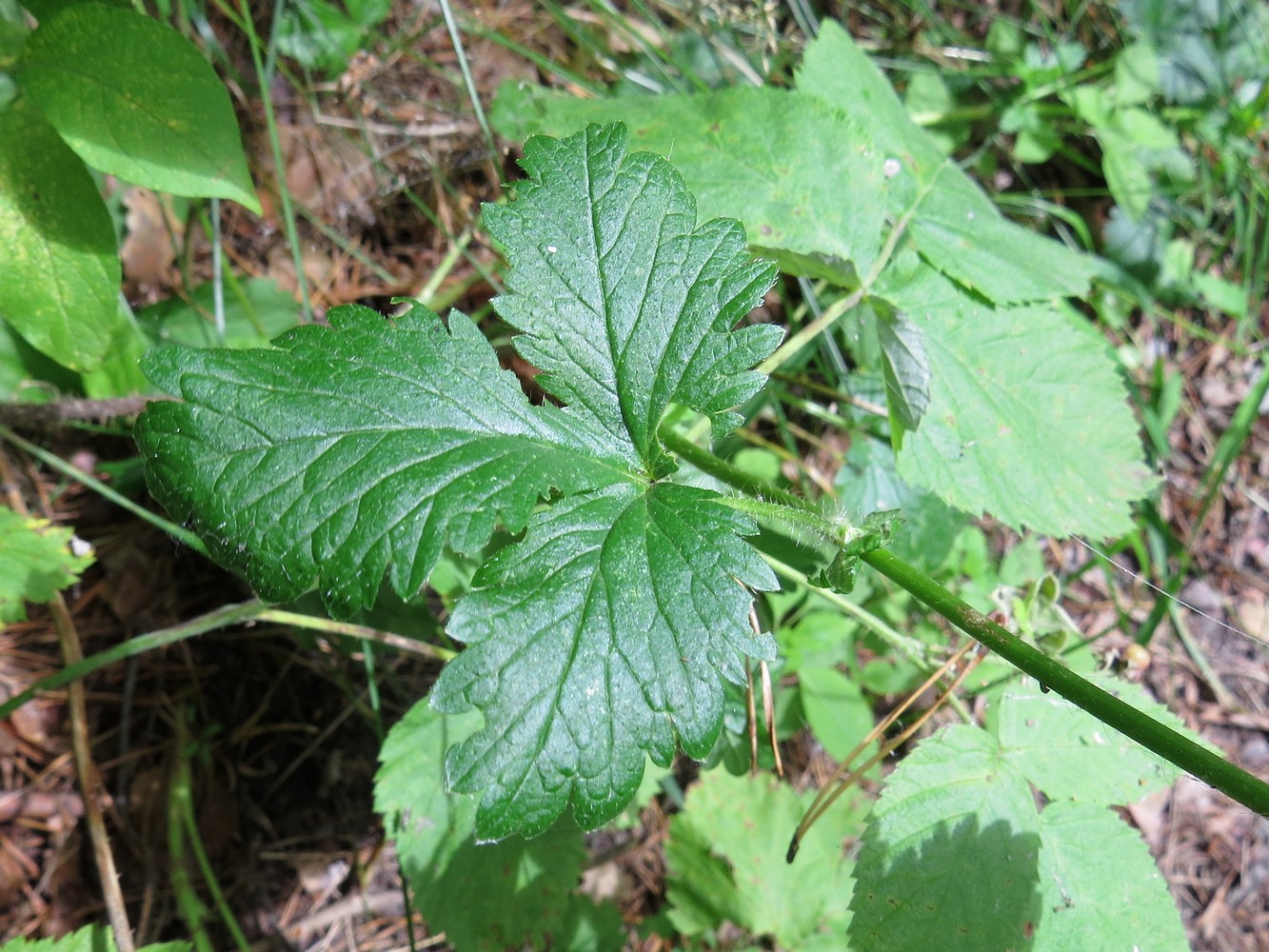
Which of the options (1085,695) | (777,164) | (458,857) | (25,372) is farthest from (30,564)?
(1085,695)

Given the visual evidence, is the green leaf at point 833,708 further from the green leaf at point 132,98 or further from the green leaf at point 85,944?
the green leaf at point 132,98

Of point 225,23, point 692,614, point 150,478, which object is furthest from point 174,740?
point 225,23

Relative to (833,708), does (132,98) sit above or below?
above

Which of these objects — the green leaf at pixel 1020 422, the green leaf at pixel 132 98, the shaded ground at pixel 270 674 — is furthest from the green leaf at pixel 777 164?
the green leaf at pixel 132 98

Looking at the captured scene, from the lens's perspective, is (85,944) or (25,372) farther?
(25,372)

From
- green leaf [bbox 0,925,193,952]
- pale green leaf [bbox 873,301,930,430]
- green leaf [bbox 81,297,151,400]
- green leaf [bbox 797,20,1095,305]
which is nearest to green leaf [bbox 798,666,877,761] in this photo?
pale green leaf [bbox 873,301,930,430]

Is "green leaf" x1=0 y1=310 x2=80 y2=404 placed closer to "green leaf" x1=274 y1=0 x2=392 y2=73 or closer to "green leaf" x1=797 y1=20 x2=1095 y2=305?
"green leaf" x1=274 y1=0 x2=392 y2=73

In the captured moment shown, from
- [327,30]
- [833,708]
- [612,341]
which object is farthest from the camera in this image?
[327,30]

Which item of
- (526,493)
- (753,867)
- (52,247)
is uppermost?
(52,247)

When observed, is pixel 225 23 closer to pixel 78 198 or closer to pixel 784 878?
pixel 78 198

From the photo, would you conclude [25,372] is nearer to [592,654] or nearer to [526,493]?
[526,493]
